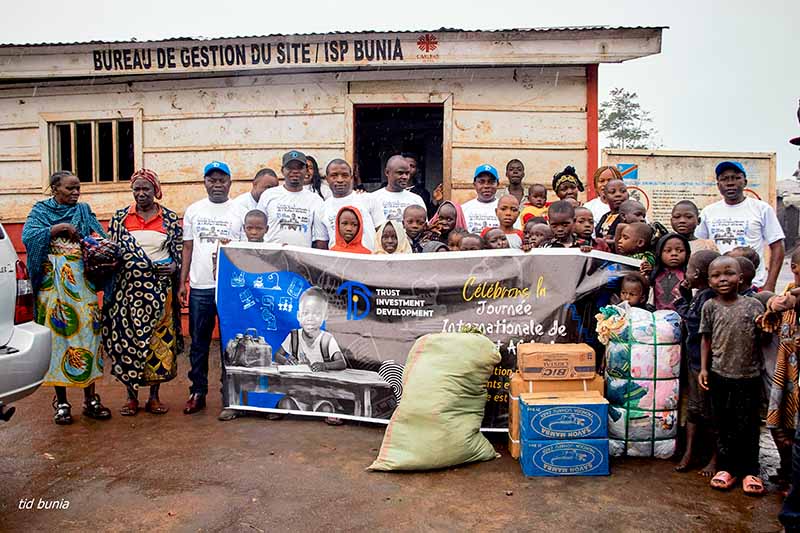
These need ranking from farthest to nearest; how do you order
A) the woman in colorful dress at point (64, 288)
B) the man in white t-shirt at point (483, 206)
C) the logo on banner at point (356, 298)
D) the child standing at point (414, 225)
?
the man in white t-shirt at point (483, 206), the child standing at point (414, 225), the woman in colorful dress at point (64, 288), the logo on banner at point (356, 298)

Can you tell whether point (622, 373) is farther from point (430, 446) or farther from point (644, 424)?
point (430, 446)

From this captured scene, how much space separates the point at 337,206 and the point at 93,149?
4587 mm

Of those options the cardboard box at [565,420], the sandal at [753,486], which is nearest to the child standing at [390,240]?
the cardboard box at [565,420]

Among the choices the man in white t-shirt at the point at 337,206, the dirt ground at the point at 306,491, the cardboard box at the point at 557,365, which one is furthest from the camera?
the man in white t-shirt at the point at 337,206

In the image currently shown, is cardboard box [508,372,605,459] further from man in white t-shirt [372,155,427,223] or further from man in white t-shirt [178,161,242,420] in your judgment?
man in white t-shirt [178,161,242,420]

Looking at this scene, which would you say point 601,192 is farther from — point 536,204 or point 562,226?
point 562,226

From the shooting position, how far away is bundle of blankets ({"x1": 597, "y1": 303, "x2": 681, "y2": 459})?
3.89m

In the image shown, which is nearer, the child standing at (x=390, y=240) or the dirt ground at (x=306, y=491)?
the dirt ground at (x=306, y=491)

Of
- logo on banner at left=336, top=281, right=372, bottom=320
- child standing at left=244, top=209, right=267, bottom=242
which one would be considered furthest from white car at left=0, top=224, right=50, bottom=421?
logo on banner at left=336, top=281, right=372, bottom=320

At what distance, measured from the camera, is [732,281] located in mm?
3463

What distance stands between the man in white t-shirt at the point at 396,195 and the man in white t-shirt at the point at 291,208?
0.60m

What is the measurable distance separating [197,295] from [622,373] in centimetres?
330

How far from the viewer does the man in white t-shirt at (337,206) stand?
536 cm

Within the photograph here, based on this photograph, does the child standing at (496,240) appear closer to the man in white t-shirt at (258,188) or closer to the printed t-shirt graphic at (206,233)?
the printed t-shirt graphic at (206,233)
